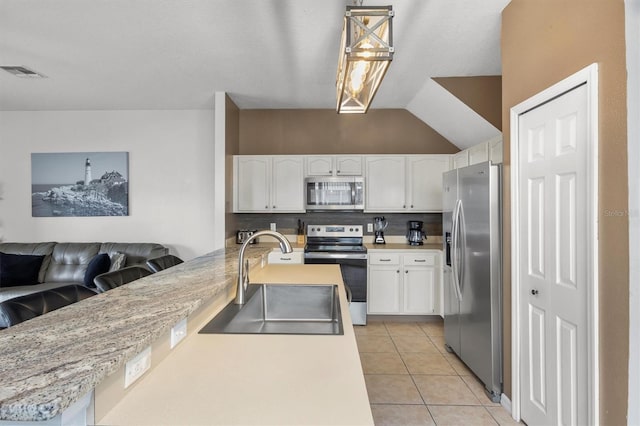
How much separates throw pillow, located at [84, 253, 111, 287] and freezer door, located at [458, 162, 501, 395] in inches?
146

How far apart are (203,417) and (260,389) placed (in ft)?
0.52

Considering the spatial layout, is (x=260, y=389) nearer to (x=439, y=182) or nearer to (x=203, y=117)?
(x=439, y=182)

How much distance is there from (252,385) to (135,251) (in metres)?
3.82

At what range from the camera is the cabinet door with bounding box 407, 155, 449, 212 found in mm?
4176

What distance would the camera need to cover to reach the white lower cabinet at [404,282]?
388 centimetres

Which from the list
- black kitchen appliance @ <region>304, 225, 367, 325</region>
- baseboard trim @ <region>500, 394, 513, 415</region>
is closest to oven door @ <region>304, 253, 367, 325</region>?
black kitchen appliance @ <region>304, 225, 367, 325</region>

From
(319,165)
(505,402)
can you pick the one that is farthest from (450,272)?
(319,165)

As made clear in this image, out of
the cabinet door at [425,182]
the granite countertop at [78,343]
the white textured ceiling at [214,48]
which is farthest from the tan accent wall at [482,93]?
the granite countertop at [78,343]

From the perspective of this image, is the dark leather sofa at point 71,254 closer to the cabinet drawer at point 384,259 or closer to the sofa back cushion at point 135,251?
the sofa back cushion at point 135,251

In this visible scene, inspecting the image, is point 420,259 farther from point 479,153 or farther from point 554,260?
point 554,260

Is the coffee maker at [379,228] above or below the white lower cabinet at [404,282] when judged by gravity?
above

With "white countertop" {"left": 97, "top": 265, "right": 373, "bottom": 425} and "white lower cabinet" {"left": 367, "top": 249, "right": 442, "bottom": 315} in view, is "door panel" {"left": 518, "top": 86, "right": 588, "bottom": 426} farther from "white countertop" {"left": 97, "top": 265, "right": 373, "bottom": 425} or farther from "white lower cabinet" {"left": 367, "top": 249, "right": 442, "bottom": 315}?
"white lower cabinet" {"left": 367, "top": 249, "right": 442, "bottom": 315}

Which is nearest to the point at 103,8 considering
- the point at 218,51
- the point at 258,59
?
the point at 218,51

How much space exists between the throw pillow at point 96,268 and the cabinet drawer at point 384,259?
3017 mm
